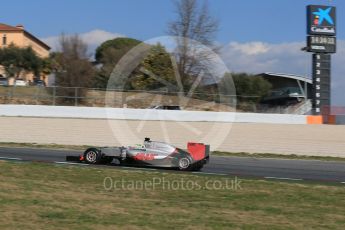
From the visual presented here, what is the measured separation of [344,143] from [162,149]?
642 inches

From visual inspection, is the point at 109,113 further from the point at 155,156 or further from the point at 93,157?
the point at 155,156

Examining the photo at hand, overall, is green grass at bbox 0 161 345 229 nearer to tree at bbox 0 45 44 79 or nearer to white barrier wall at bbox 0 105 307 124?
white barrier wall at bbox 0 105 307 124

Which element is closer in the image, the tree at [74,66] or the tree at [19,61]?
the tree at [74,66]

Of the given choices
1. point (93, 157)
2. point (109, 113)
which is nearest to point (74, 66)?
point (109, 113)

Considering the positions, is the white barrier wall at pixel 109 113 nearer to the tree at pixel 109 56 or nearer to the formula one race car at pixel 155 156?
the tree at pixel 109 56

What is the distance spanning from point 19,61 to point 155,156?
181 ft

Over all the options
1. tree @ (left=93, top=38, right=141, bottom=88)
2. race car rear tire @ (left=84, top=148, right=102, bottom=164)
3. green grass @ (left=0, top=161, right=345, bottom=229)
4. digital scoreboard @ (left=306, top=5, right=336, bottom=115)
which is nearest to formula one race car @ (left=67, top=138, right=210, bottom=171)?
race car rear tire @ (left=84, top=148, right=102, bottom=164)

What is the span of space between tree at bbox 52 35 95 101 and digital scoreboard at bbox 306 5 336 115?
18889 millimetres

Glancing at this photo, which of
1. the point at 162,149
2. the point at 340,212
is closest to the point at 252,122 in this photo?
the point at 162,149

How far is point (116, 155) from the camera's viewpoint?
15.6 metres

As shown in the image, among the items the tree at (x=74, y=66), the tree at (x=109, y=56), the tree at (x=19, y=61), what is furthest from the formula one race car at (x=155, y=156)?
the tree at (x=19, y=61)

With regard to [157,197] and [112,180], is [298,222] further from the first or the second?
[112,180]

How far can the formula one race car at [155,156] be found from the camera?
15.3 meters

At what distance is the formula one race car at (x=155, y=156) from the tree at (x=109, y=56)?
33.7 feet
